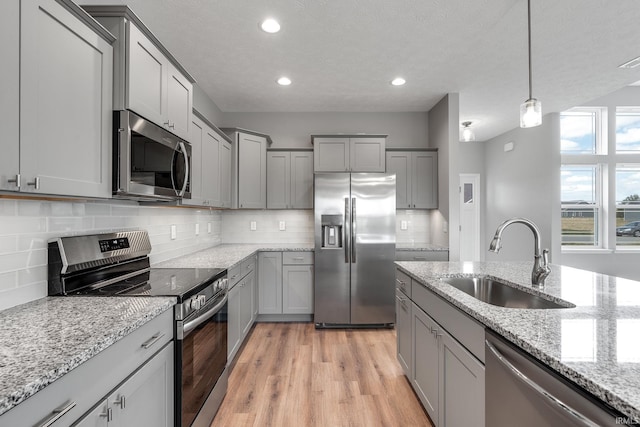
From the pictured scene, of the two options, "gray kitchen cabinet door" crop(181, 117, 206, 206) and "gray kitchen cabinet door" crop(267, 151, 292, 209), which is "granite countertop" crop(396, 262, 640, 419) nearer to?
"gray kitchen cabinet door" crop(181, 117, 206, 206)

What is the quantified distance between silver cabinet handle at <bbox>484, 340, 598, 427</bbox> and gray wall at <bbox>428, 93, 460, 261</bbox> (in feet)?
8.93

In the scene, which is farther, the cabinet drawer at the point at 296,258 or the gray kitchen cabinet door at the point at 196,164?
the cabinet drawer at the point at 296,258

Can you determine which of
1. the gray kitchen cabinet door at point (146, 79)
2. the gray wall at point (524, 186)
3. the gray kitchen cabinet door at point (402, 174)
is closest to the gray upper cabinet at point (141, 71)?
the gray kitchen cabinet door at point (146, 79)

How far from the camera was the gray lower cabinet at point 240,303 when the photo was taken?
246cm

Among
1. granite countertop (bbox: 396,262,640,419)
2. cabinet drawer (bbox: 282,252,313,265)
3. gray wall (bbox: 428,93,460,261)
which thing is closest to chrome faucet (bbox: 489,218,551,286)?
granite countertop (bbox: 396,262,640,419)

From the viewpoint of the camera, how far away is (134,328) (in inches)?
43.6

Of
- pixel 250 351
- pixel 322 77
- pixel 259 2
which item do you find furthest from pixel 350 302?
pixel 259 2

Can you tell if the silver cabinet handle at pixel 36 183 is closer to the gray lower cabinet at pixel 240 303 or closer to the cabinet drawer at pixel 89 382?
the cabinet drawer at pixel 89 382

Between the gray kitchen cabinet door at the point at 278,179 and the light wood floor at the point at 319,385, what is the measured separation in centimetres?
169

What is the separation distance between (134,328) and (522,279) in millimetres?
2049

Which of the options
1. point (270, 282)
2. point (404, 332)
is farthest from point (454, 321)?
point (270, 282)

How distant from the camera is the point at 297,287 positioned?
3.68 metres

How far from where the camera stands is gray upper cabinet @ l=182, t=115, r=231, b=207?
2.56 metres

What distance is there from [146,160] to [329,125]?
3005 mm
